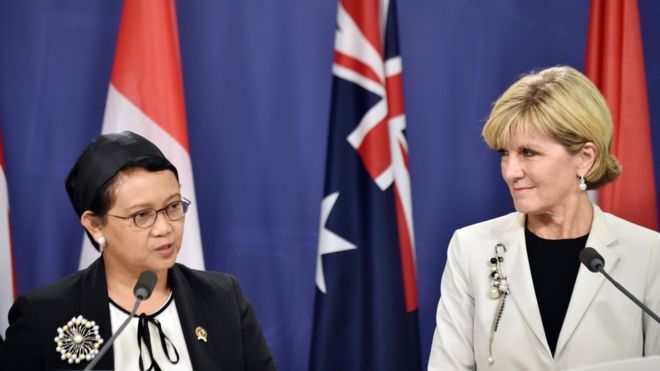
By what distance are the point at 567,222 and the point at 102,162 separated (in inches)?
50.4

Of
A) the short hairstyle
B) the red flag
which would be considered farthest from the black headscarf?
the red flag

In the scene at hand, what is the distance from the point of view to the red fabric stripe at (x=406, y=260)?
3051 millimetres

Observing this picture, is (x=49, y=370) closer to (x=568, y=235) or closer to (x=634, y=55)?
(x=568, y=235)

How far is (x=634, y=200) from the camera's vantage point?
303cm

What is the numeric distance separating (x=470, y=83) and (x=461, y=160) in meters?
0.31

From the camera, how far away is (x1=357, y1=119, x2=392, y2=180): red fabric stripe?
118 inches

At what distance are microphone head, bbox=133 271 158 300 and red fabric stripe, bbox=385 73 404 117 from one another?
138 cm

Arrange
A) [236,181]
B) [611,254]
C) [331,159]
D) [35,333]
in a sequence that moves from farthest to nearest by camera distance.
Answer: [236,181] → [331,159] → [611,254] → [35,333]

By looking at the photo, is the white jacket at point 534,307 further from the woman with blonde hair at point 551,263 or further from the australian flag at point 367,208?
the australian flag at point 367,208

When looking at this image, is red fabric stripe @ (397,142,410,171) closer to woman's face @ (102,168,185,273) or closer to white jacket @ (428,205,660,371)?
white jacket @ (428,205,660,371)

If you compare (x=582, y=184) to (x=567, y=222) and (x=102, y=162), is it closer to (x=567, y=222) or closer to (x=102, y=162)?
(x=567, y=222)

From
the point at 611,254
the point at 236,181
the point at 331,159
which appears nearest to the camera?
the point at 611,254

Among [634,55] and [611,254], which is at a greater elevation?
[634,55]

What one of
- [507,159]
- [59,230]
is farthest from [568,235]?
[59,230]
